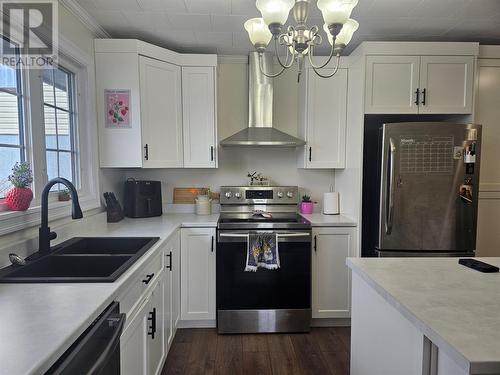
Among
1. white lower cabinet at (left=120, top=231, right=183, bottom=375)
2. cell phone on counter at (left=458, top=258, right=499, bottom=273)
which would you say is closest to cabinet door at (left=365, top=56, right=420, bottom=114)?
cell phone on counter at (left=458, top=258, right=499, bottom=273)

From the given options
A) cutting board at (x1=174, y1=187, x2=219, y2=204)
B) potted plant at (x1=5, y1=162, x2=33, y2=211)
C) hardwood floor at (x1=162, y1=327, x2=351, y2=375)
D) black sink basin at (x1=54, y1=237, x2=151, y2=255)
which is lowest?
hardwood floor at (x1=162, y1=327, x2=351, y2=375)

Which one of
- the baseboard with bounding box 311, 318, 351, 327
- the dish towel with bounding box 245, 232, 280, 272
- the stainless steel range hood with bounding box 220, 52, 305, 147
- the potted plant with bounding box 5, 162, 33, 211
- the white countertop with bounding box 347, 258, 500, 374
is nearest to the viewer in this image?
the white countertop with bounding box 347, 258, 500, 374

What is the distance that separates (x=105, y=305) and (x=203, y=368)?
131cm

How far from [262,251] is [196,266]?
56 cm

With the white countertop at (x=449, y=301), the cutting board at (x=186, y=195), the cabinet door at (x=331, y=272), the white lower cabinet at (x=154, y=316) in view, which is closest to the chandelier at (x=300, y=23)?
the white countertop at (x=449, y=301)

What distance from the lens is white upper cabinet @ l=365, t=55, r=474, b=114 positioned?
7.68 ft

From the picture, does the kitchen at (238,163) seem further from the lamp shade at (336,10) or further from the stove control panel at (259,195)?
the lamp shade at (336,10)

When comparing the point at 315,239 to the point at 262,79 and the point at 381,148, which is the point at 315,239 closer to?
the point at 381,148

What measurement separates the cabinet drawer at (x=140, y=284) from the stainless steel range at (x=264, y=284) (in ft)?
2.30

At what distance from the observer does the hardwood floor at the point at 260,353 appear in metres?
1.99

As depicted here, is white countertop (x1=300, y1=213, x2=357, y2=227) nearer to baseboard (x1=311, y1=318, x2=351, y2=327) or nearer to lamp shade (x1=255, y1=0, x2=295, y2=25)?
baseboard (x1=311, y1=318, x2=351, y2=327)

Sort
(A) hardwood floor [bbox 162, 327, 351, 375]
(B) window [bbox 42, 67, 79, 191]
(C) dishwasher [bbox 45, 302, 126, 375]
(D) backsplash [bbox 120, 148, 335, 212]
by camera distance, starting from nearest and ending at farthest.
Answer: (C) dishwasher [bbox 45, 302, 126, 375]
(B) window [bbox 42, 67, 79, 191]
(A) hardwood floor [bbox 162, 327, 351, 375]
(D) backsplash [bbox 120, 148, 335, 212]

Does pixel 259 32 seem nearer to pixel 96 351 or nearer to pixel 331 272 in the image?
pixel 96 351

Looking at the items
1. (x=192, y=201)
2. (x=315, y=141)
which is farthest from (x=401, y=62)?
(x=192, y=201)
